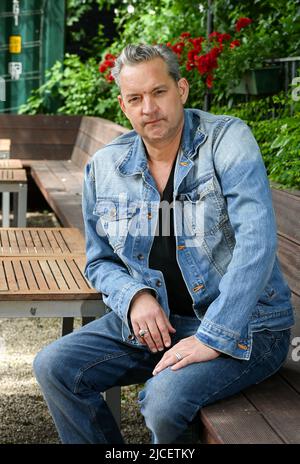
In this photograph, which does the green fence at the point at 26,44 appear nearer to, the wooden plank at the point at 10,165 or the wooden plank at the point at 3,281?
the wooden plank at the point at 10,165

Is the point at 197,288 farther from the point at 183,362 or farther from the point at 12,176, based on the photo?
the point at 12,176

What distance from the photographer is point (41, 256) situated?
4070 mm

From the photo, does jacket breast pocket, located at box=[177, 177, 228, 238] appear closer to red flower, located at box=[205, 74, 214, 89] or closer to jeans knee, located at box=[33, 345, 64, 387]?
jeans knee, located at box=[33, 345, 64, 387]

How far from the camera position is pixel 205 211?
308 centimetres

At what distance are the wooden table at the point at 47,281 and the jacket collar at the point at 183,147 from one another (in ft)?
1.54

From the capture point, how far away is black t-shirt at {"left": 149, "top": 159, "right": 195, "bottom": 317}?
3.14 m

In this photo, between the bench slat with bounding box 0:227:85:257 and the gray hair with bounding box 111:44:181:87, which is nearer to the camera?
the gray hair with bounding box 111:44:181:87

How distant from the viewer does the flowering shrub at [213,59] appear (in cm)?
780

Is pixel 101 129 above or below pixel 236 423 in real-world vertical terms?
below

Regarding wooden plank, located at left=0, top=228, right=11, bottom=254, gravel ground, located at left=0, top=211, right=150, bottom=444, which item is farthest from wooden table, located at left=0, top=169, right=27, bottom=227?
wooden plank, located at left=0, top=228, right=11, bottom=254

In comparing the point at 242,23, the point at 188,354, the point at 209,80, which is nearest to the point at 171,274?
the point at 188,354

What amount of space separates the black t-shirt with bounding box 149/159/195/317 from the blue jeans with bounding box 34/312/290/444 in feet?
0.16

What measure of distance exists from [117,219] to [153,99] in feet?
1.36

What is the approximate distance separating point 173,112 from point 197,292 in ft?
1.96
